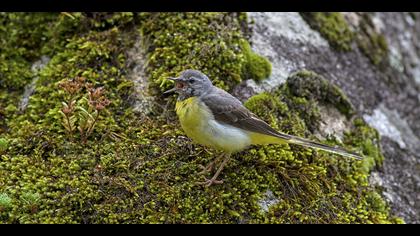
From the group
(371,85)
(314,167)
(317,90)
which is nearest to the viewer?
(314,167)

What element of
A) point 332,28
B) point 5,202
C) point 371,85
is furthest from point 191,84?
point 371,85

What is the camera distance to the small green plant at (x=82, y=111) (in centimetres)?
512

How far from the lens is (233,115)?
5102mm

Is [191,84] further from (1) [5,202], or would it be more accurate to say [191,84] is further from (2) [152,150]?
(1) [5,202]

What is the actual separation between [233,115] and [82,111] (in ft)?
5.13

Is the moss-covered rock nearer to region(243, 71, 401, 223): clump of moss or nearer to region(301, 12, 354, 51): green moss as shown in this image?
region(301, 12, 354, 51): green moss

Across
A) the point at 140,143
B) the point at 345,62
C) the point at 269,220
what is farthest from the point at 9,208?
the point at 345,62

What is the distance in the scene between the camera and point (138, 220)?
14.3ft

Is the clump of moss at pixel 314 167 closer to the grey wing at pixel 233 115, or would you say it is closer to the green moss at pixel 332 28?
the grey wing at pixel 233 115

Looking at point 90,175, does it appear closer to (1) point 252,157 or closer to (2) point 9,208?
(2) point 9,208

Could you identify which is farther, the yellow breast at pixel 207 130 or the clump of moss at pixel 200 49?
the clump of moss at pixel 200 49

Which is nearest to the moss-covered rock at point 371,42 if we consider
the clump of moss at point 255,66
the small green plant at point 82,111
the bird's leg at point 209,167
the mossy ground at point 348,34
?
the mossy ground at point 348,34

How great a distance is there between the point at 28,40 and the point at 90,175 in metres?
2.71

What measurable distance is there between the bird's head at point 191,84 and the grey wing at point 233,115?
10cm
